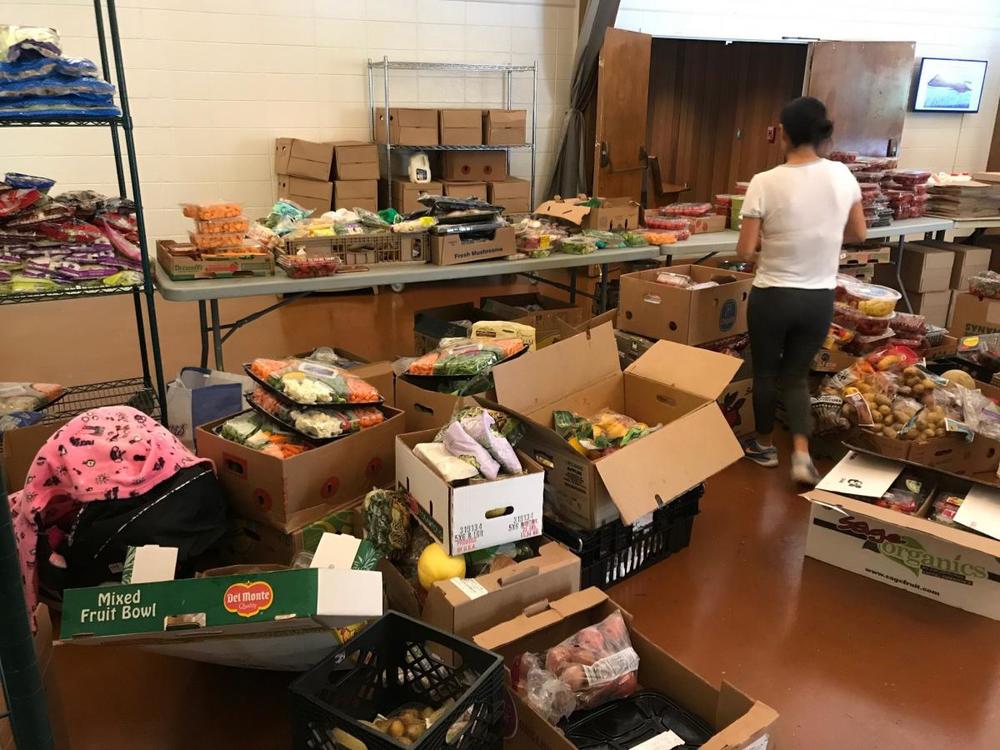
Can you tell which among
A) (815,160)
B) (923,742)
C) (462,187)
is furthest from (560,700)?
(462,187)

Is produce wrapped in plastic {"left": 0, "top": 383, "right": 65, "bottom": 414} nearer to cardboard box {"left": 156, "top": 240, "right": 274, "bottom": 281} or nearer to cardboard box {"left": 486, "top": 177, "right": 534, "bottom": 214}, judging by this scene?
cardboard box {"left": 156, "top": 240, "right": 274, "bottom": 281}

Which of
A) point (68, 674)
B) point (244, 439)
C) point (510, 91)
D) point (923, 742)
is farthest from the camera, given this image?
point (510, 91)

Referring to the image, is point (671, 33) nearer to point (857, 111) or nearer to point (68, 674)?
point (857, 111)

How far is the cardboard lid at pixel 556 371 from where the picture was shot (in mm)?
2416

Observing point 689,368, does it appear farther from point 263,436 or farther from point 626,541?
point 263,436

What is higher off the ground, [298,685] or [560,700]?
[298,685]

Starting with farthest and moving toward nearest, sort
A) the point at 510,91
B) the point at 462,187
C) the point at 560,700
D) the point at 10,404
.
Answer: the point at 510,91, the point at 462,187, the point at 10,404, the point at 560,700

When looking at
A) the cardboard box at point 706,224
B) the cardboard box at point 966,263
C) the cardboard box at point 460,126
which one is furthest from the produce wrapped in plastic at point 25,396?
the cardboard box at point 966,263

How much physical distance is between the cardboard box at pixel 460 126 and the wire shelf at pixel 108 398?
3.10 metres

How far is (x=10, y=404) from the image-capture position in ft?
8.89

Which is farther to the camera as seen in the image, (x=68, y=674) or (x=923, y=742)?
(x=68, y=674)

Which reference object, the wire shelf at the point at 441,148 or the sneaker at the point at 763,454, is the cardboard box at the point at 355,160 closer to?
the wire shelf at the point at 441,148

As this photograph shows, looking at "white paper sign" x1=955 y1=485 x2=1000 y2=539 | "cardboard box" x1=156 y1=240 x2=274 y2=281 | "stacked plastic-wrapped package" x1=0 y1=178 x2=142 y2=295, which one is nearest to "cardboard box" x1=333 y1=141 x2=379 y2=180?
"cardboard box" x1=156 y1=240 x2=274 y2=281

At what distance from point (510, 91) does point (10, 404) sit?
4797 millimetres
